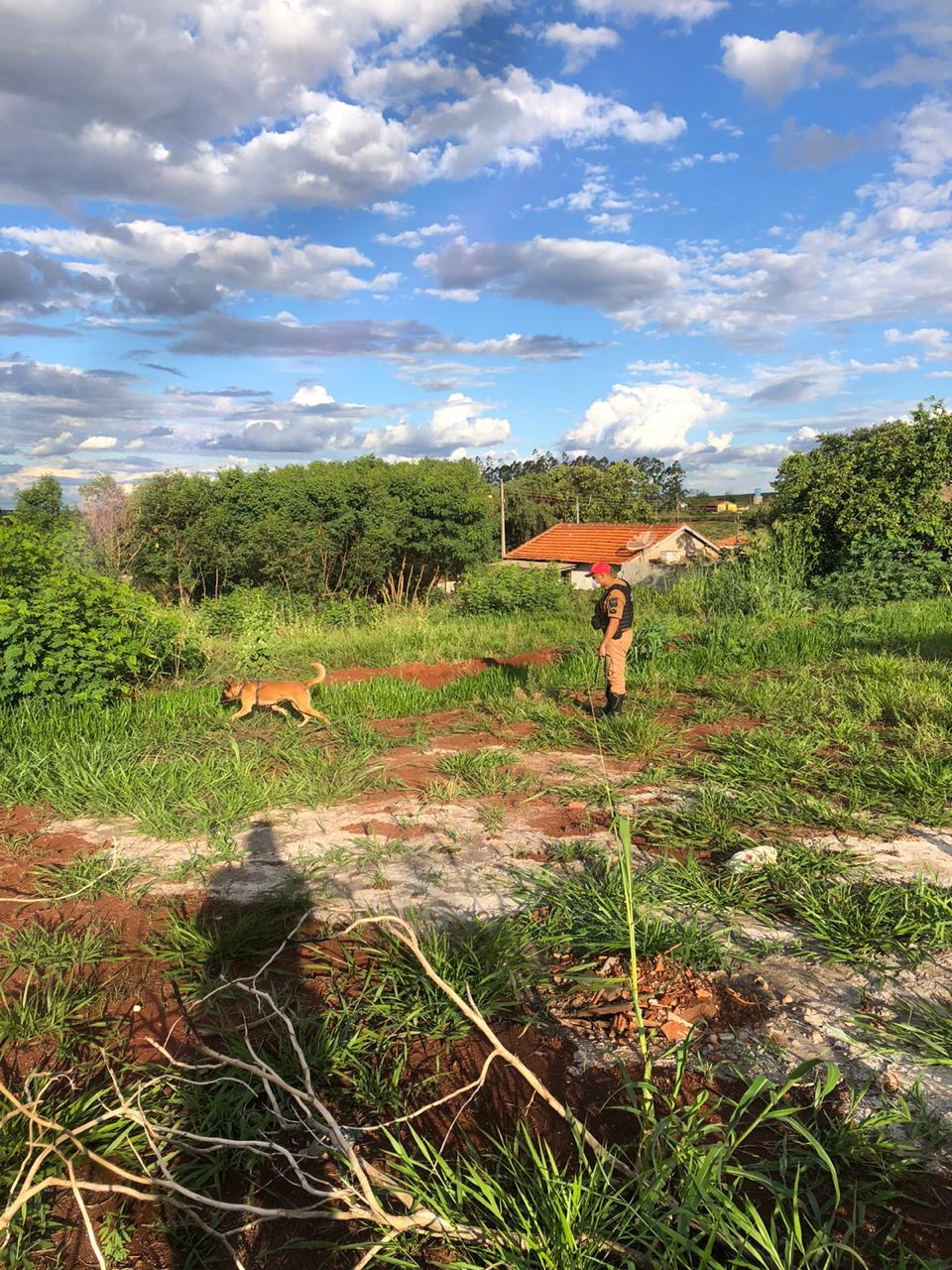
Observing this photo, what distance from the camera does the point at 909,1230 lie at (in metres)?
1.75

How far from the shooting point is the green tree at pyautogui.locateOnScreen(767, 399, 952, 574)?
14492mm

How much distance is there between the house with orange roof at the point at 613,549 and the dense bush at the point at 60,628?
77.5 feet

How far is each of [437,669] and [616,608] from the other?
10.5 feet

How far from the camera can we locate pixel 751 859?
139 inches

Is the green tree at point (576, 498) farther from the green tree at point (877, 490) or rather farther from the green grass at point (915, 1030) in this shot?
the green grass at point (915, 1030)

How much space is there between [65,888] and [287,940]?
52.9 inches

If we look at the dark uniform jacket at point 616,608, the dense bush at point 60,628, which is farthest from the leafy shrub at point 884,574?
the dense bush at point 60,628

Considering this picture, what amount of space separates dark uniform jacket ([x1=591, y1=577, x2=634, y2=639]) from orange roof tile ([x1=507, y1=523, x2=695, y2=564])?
24401 millimetres

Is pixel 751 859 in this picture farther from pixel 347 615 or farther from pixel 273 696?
pixel 347 615

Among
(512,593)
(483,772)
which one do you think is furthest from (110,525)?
(483,772)

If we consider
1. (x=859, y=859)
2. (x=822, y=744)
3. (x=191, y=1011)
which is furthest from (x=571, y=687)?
(x=191, y=1011)

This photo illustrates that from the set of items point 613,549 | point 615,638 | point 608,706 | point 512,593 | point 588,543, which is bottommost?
point 608,706

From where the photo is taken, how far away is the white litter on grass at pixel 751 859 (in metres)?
3.48

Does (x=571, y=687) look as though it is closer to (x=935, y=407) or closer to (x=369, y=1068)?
(x=369, y=1068)
